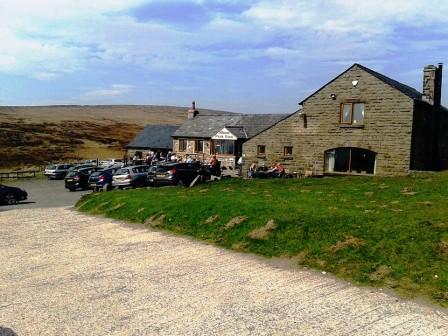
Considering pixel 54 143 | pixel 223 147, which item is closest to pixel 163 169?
pixel 223 147

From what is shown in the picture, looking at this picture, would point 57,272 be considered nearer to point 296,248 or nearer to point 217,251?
point 217,251

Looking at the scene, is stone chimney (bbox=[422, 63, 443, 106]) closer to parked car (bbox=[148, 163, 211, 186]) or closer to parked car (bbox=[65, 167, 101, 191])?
parked car (bbox=[148, 163, 211, 186])

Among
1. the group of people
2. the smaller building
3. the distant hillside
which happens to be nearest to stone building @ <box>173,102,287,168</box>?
the smaller building

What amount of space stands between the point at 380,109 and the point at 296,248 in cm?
1945

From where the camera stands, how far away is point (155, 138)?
61312mm

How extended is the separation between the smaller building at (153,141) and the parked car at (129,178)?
26.3 m

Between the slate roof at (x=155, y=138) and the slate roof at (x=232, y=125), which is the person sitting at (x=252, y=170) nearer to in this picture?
the slate roof at (x=232, y=125)

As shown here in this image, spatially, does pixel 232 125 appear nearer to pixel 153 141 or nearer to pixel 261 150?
pixel 153 141

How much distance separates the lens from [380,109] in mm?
29516

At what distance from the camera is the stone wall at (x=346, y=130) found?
1141 inches

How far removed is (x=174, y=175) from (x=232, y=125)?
2219 centimetres

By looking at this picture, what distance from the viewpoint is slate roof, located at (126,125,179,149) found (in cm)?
5941

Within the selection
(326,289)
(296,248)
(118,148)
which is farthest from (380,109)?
(118,148)

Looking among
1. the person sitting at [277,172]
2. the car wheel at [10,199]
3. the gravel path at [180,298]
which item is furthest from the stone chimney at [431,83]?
the car wheel at [10,199]
